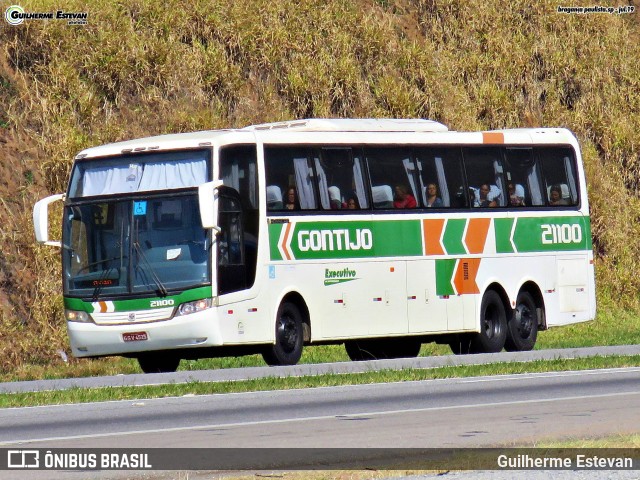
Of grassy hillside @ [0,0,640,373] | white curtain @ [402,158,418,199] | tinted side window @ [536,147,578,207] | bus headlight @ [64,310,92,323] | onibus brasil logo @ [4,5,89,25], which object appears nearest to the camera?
bus headlight @ [64,310,92,323]

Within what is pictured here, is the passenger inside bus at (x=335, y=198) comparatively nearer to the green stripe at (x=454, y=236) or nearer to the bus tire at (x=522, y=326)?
the green stripe at (x=454, y=236)

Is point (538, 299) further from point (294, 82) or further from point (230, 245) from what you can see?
point (294, 82)

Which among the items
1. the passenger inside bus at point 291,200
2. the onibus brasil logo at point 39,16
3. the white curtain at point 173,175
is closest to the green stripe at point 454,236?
the passenger inside bus at point 291,200

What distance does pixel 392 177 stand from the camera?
25.8 metres

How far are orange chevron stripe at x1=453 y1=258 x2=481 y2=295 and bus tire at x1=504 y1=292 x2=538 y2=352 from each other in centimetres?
117

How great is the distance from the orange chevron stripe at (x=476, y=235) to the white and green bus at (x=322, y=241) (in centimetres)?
2

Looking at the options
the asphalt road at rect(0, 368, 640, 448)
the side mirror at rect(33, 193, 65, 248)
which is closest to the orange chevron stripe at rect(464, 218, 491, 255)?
the side mirror at rect(33, 193, 65, 248)

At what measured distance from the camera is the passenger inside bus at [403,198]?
25.9m

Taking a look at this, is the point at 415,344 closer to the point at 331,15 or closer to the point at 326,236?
the point at 326,236

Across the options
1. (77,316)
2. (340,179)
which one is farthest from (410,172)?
(77,316)

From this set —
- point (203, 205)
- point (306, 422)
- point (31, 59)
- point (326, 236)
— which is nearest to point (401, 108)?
point (31, 59)

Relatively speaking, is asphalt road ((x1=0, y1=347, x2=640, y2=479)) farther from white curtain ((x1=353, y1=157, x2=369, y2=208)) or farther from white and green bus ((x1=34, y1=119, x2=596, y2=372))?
white curtain ((x1=353, y1=157, x2=369, y2=208))

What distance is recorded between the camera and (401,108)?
3797cm

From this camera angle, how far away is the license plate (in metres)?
22.5
